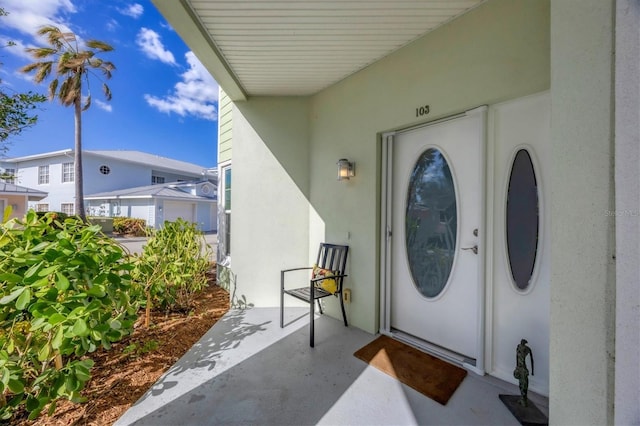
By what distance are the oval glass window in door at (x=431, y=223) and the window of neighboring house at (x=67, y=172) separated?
19.6m

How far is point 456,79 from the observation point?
91.8 inches

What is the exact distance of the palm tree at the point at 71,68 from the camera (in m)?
9.62

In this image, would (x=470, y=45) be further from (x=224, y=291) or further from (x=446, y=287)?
(x=224, y=291)

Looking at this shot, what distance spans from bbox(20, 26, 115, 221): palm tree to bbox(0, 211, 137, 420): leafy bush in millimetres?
10228

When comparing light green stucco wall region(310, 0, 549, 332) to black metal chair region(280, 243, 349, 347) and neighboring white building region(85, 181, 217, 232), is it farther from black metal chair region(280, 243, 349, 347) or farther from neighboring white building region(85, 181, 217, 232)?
neighboring white building region(85, 181, 217, 232)

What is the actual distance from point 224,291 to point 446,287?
3.69 meters

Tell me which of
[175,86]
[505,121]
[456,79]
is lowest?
[505,121]

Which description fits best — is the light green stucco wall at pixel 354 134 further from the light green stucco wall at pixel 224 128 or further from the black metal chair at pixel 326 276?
the light green stucco wall at pixel 224 128

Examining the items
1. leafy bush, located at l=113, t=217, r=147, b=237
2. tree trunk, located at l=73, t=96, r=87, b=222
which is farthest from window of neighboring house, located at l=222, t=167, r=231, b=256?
leafy bush, located at l=113, t=217, r=147, b=237

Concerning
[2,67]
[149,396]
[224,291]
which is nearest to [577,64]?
[149,396]

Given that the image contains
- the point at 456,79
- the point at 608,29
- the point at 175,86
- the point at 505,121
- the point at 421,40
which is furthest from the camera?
the point at 175,86

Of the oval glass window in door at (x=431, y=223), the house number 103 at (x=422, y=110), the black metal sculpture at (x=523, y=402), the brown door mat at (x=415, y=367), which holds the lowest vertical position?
the brown door mat at (x=415, y=367)
